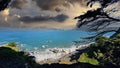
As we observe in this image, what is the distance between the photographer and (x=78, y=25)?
19469 mm

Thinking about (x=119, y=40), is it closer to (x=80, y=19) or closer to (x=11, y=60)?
(x=80, y=19)

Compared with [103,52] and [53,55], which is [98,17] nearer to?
[103,52]

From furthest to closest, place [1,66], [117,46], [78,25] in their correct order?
[117,46] < [78,25] < [1,66]

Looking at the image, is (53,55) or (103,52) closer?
(103,52)

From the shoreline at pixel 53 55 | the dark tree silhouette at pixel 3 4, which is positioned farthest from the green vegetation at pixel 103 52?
the dark tree silhouette at pixel 3 4

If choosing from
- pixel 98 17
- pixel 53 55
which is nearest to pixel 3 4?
pixel 98 17

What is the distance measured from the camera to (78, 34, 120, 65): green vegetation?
78.6 feet

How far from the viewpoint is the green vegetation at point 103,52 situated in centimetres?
2395

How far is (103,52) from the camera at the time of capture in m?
26.1

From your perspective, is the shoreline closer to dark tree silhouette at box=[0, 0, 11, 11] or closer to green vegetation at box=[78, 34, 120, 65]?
green vegetation at box=[78, 34, 120, 65]

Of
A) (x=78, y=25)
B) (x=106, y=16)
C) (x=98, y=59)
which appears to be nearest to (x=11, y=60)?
(x=78, y=25)

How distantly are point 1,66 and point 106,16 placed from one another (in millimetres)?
5351

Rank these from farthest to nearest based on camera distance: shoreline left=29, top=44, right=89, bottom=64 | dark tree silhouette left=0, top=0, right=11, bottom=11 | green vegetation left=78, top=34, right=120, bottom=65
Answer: shoreline left=29, top=44, right=89, bottom=64 < green vegetation left=78, top=34, right=120, bottom=65 < dark tree silhouette left=0, top=0, right=11, bottom=11

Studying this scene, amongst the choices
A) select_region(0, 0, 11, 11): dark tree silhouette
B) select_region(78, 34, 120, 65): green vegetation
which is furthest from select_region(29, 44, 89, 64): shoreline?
select_region(0, 0, 11, 11): dark tree silhouette
